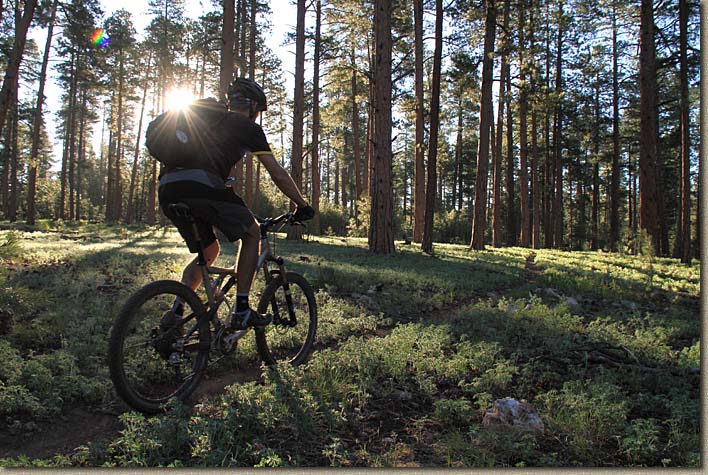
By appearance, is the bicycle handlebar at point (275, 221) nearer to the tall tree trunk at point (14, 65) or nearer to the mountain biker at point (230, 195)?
the mountain biker at point (230, 195)

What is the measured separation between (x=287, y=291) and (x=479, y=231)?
48.5ft

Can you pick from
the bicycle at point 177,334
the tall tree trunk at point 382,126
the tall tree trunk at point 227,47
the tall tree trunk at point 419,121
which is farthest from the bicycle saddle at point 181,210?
the tall tree trunk at point 419,121

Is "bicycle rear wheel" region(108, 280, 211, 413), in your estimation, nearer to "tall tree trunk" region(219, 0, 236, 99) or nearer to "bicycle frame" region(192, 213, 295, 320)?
"bicycle frame" region(192, 213, 295, 320)

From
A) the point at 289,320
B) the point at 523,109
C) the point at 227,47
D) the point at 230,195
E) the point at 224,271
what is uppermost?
the point at 523,109

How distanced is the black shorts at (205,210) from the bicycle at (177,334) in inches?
2.4

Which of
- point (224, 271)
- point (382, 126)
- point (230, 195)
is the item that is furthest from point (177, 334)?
point (382, 126)

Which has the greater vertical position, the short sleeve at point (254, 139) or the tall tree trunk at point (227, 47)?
the tall tree trunk at point (227, 47)

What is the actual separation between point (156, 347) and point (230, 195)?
3.87ft

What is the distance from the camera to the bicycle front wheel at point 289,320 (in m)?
3.77

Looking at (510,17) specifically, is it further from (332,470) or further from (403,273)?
(332,470)

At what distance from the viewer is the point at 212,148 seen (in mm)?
2957

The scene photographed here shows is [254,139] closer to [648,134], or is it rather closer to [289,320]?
[289,320]

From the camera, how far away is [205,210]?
294 cm

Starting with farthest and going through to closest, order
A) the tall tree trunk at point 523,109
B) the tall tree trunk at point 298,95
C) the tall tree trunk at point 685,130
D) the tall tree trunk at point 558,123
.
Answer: the tall tree trunk at point 558,123 < the tall tree trunk at point 298,95 < the tall tree trunk at point 523,109 < the tall tree trunk at point 685,130
